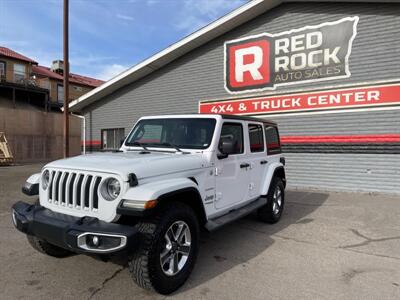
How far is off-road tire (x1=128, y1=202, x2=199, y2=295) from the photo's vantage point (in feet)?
10.3

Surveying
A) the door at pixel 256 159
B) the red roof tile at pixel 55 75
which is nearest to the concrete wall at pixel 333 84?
the door at pixel 256 159

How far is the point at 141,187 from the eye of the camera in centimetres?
325

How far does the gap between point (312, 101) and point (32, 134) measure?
2209 centimetres

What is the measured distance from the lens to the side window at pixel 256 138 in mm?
5529

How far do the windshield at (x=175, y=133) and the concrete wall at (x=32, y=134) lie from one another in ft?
70.1

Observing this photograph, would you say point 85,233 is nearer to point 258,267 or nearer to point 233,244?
point 258,267

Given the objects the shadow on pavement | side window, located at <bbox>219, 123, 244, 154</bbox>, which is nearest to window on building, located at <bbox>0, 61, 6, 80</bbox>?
the shadow on pavement

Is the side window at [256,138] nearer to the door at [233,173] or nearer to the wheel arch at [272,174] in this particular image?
the door at [233,173]

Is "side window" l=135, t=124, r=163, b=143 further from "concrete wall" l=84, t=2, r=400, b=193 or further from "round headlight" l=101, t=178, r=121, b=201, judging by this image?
"concrete wall" l=84, t=2, r=400, b=193

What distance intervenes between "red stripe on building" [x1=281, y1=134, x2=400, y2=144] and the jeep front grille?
8.47 m

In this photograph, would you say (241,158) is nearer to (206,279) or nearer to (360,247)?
(206,279)

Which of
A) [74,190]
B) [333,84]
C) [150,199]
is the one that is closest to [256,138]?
[150,199]

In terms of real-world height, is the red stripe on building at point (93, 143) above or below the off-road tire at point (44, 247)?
above

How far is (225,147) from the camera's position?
14.2ft
